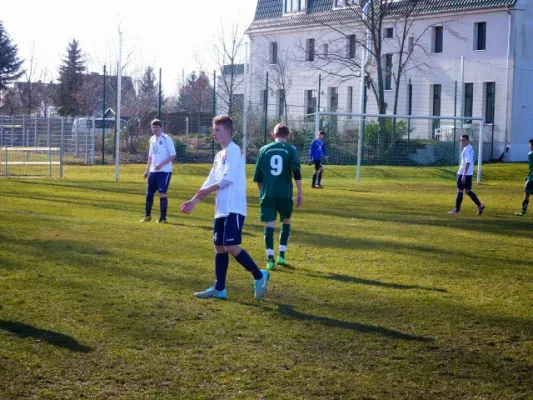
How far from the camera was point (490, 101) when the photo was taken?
1705 inches

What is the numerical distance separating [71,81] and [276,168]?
57.6 meters

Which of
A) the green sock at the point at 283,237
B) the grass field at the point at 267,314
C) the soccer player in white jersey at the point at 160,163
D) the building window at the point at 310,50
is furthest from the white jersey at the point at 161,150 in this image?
the building window at the point at 310,50

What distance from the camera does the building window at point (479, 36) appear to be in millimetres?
45303

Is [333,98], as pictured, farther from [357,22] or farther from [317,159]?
[317,159]

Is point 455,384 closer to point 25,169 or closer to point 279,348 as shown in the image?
point 279,348

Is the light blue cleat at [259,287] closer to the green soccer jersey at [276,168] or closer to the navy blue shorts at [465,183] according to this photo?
the green soccer jersey at [276,168]

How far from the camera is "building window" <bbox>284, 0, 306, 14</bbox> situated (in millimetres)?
52984

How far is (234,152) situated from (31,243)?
525 cm

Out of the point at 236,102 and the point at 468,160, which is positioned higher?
the point at 236,102

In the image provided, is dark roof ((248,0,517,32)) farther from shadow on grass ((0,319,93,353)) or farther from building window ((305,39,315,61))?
shadow on grass ((0,319,93,353))

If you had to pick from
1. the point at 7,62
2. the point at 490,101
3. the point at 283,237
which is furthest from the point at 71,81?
the point at 283,237

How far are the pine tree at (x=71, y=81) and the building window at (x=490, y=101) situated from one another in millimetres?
31975

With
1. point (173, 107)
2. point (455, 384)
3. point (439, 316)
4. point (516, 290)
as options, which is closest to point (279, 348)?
point (455, 384)

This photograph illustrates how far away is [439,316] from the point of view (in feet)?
28.3
